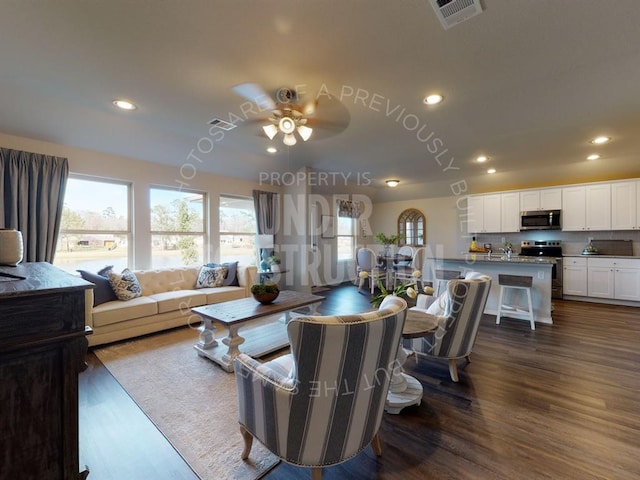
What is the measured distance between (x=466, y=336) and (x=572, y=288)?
4588 mm

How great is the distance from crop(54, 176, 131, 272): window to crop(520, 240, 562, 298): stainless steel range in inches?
297

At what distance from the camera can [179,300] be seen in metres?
3.85

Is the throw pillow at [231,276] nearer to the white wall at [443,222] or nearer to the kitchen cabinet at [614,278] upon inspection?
the white wall at [443,222]

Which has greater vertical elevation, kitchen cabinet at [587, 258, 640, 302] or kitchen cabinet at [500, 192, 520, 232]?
kitchen cabinet at [500, 192, 520, 232]

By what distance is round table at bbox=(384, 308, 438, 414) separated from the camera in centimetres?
205

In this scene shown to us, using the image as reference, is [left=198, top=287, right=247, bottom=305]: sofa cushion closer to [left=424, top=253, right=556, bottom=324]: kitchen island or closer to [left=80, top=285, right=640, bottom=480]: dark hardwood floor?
[left=80, top=285, right=640, bottom=480]: dark hardwood floor

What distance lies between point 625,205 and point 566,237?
1.04 m

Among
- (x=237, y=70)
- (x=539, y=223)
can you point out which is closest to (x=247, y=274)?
(x=237, y=70)

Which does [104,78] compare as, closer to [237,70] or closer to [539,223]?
[237,70]

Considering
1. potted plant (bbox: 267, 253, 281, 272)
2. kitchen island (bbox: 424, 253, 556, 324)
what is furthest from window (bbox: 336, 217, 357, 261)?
kitchen island (bbox: 424, 253, 556, 324)

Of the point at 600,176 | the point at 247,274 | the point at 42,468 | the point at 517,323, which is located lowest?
the point at 517,323

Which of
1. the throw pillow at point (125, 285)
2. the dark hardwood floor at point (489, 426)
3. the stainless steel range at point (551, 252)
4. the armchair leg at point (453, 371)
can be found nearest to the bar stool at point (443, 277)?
the dark hardwood floor at point (489, 426)

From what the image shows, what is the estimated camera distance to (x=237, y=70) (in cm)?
222

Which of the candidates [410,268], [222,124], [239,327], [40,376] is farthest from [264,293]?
[410,268]
